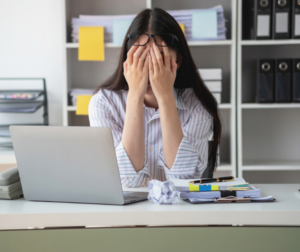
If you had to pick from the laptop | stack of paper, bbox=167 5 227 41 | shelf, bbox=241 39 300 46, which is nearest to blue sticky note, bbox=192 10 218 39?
stack of paper, bbox=167 5 227 41

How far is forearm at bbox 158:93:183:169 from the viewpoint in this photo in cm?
111

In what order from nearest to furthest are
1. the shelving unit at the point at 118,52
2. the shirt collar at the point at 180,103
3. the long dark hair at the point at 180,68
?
the long dark hair at the point at 180,68 → the shirt collar at the point at 180,103 → the shelving unit at the point at 118,52

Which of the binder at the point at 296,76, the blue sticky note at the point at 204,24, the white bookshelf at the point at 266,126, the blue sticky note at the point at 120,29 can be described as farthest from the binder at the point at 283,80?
the blue sticky note at the point at 120,29

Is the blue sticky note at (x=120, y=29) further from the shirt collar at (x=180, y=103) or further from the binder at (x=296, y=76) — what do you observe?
the binder at (x=296, y=76)

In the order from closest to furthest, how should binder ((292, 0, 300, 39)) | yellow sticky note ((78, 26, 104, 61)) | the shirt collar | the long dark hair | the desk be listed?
the desk < the long dark hair < the shirt collar < binder ((292, 0, 300, 39)) < yellow sticky note ((78, 26, 104, 61))

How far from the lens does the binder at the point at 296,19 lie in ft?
6.00

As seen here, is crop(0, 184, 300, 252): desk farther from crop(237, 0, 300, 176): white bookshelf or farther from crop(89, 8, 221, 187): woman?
crop(237, 0, 300, 176): white bookshelf

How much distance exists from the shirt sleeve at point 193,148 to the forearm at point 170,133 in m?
0.02

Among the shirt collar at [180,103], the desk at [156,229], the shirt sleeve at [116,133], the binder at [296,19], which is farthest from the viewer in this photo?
the binder at [296,19]

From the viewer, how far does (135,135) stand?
43.2 inches

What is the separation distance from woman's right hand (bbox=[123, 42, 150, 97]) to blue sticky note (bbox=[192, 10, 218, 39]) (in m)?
0.83

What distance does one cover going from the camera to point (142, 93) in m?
1.16

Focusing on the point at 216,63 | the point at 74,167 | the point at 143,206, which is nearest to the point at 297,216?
the point at 143,206

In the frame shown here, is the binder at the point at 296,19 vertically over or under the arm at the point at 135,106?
over
